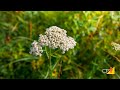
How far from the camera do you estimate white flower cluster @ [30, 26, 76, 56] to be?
6.56 ft

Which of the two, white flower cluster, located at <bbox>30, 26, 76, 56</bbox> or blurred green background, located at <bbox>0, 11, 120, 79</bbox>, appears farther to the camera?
blurred green background, located at <bbox>0, 11, 120, 79</bbox>

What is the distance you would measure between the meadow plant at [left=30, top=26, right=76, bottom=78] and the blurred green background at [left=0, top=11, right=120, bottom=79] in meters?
0.06

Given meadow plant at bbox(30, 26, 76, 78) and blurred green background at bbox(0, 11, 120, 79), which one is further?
blurred green background at bbox(0, 11, 120, 79)

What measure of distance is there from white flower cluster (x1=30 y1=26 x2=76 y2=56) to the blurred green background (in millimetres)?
69

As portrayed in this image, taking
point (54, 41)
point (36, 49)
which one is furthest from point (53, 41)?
point (36, 49)

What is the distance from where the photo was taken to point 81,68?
7.06 feet

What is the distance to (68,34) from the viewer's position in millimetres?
2084

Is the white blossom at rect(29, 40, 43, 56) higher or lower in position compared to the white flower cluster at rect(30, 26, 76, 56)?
lower

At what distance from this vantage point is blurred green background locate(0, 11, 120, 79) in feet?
6.89

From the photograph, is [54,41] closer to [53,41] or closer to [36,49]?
[53,41]
